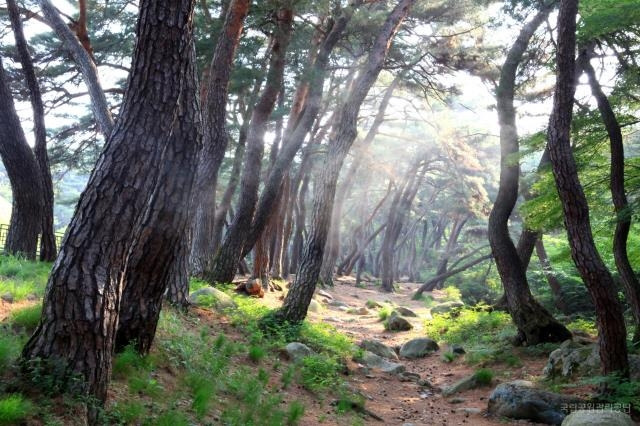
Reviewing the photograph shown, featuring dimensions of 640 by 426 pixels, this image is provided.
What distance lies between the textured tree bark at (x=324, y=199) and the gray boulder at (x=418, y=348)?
9.86 ft

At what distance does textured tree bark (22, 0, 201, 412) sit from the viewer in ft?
11.4

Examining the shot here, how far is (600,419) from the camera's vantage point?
490 cm

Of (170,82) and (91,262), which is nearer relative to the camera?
(91,262)

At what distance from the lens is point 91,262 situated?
11.6 feet

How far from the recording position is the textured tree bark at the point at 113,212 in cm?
348

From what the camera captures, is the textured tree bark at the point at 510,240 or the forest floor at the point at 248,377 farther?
the textured tree bark at the point at 510,240

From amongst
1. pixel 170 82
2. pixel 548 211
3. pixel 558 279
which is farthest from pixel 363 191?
pixel 170 82

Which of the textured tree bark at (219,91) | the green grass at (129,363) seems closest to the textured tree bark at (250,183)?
the textured tree bark at (219,91)

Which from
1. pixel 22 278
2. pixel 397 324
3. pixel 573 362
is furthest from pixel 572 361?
pixel 22 278

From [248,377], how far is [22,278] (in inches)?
114

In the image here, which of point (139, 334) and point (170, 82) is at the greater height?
point (170, 82)

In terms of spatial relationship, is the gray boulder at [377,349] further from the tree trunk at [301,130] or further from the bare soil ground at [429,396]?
the tree trunk at [301,130]

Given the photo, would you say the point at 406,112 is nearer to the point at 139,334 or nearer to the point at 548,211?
the point at 548,211

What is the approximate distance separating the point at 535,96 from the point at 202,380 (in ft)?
33.3
